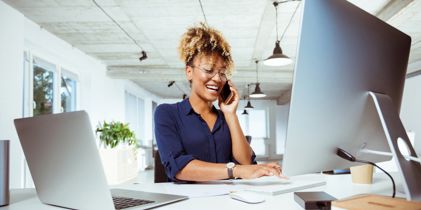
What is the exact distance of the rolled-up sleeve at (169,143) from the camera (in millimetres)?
1469

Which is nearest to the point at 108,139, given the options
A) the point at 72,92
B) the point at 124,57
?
the point at 72,92

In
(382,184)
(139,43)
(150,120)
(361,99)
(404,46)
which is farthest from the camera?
(150,120)

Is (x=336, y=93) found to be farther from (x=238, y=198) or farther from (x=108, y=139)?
(x=108, y=139)

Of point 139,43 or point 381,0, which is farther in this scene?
point 139,43

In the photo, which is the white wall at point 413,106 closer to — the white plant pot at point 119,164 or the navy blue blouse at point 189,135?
the white plant pot at point 119,164

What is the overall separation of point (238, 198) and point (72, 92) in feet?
21.4

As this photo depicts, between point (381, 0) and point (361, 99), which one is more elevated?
point (381, 0)

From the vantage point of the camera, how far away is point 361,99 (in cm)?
97

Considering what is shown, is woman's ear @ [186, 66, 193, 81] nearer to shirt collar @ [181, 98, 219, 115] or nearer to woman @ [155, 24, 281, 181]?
woman @ [155, 24, 281, 181]

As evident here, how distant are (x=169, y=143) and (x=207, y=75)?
1.29 feet

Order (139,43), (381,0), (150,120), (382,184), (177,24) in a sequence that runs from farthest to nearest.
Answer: (150,120), (139,43), (177,24), (381,0), (382,184)

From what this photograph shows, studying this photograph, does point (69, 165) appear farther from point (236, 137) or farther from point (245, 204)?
point (236, 137)

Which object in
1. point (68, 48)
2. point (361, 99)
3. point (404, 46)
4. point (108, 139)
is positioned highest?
point (68, 48)

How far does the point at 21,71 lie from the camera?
4496 millimetres
